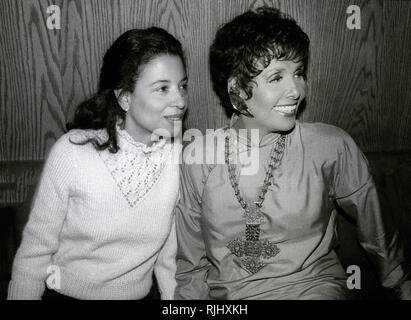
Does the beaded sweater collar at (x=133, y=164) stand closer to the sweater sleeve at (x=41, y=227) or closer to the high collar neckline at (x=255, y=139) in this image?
the sweater sleeve at (x=41, y=227)

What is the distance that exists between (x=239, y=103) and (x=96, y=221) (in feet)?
2.06

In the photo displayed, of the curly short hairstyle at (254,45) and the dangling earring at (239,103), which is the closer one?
the curly short hairstyle at (254,45)

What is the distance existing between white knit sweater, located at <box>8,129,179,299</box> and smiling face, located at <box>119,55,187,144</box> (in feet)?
0.32

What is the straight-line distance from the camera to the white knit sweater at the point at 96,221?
1292 mm

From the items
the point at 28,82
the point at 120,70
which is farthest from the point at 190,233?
the point at 28,82

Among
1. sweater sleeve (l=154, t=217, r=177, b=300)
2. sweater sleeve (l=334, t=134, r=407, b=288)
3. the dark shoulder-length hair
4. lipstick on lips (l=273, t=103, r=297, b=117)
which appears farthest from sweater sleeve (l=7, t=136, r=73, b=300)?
sweater sleeve (l=334, t=134, r=407, b=288)

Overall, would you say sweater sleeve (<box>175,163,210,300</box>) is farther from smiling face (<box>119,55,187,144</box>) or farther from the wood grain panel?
the wood grain panel

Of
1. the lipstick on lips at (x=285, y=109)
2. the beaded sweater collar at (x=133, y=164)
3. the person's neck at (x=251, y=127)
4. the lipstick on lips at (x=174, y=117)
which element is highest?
the lipstick on lips at (x=285, y=109)

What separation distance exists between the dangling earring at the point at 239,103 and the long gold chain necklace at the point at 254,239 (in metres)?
0.17

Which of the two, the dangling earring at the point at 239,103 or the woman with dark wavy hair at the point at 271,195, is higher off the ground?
the dangling earring at the point at 239,103

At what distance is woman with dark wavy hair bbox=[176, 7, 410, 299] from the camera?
1318 millimetres

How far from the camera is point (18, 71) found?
158cm

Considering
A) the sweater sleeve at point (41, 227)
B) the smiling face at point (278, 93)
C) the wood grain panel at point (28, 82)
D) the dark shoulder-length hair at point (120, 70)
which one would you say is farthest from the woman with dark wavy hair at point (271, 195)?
the wood grain panel at point (28, 82)

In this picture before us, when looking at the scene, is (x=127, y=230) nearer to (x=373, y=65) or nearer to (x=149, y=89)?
(x=149, y=89)
